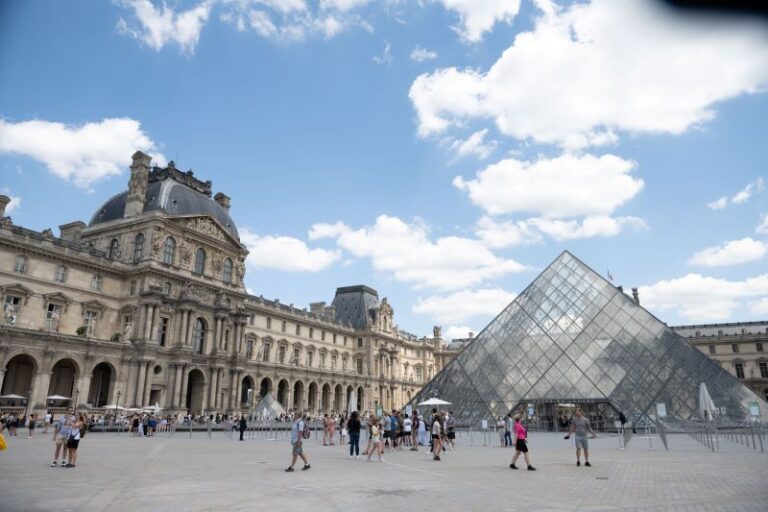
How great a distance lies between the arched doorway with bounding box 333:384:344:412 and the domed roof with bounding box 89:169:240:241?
2563cm

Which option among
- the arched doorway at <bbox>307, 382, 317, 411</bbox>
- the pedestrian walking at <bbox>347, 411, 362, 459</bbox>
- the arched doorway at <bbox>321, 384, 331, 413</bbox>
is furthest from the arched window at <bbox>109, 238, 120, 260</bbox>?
the pedestrian walking at <bbox>347, 411, 362, 459</bbox>

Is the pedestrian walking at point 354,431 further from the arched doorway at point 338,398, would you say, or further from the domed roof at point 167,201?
the arched doorway at point 338,398

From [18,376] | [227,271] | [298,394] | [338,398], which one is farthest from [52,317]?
A: [338,398]

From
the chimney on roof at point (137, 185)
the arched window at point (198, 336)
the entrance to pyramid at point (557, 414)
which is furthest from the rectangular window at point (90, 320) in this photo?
Result: the entrance to pyramid at point (557, 414)

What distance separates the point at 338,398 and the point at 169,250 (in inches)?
1242

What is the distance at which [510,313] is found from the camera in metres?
34.0

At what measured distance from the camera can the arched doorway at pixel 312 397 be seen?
6062cm

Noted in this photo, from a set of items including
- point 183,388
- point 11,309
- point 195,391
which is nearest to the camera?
point 11,309

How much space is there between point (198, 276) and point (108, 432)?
1595 cm

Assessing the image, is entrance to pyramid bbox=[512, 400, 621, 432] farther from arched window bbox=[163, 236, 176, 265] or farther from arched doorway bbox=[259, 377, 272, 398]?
arched doorway bbox=[259, 377, 272, 398]

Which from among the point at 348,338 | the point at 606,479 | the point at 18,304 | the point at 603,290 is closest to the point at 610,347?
the point at 603,290

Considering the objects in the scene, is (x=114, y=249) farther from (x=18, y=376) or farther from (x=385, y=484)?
(x=385, y=484)

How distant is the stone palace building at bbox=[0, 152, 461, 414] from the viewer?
33.6 metres

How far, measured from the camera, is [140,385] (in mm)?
36906
